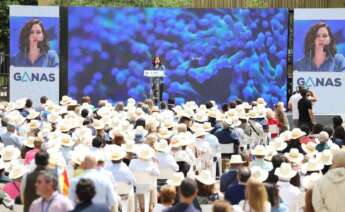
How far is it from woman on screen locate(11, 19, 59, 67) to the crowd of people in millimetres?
8151

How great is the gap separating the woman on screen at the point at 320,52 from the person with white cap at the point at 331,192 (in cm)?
1999

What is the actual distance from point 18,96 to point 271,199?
21.2 metres

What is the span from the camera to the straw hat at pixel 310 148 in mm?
14605

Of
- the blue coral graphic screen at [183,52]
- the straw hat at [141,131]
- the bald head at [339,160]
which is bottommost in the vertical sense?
the straw hat at [141,131]

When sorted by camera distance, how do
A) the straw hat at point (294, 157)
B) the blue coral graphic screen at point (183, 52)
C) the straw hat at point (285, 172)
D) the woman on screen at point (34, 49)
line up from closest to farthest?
the straw hat at point (285, 172) < the straw hat at point (294, 157) < the woman on screen at point (34, 49) < the blue coral graphic screen at point (183, 52)

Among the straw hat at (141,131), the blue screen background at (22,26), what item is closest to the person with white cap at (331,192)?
the straw hat at (141,131)

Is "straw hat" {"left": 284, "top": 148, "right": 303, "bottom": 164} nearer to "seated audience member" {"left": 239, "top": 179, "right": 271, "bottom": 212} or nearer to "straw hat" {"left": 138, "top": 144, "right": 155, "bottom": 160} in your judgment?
"straw hat" {"left": 138, "top": 144, "right": 155, "bottom": 160}

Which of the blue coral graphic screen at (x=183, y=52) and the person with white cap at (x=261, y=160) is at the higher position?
the blue coral graphic screen at (x=183, y=52)

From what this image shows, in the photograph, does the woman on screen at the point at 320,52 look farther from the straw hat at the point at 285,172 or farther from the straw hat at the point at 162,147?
the straw hat at the point at 285,172

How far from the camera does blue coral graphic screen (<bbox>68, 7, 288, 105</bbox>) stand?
30.9m

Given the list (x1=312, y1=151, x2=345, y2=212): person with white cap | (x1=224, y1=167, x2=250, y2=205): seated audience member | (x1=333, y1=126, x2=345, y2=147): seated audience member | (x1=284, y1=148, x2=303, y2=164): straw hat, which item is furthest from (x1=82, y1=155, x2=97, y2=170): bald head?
(x1=333, y1=126, x2=345, y2=147): seated audience member

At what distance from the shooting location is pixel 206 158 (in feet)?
54.5

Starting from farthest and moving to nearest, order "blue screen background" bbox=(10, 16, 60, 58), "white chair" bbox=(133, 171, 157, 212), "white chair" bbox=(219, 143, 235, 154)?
"blue screen background" bbox=(10, 16, 60, 58)
"white chair" bbox=(219, 143, 235, 154)
"white chair" bbox=(133, 171, 157, 212)

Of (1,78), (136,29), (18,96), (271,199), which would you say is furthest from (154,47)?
(271,199)
